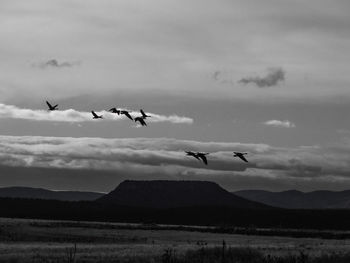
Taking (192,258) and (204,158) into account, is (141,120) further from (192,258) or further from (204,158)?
(192,258)

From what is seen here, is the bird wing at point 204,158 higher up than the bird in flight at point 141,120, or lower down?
lower down

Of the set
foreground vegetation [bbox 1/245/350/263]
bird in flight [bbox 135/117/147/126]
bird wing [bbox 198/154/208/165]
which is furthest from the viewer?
foreground vegetation [bbox 1/245/350/263]

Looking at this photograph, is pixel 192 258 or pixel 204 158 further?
pixel 192 258

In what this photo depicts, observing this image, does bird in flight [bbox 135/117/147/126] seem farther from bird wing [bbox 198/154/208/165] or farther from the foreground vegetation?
the foreground vegetation

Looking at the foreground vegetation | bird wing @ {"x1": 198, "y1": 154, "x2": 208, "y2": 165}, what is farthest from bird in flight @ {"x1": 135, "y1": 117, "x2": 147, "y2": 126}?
the foreground vegetation

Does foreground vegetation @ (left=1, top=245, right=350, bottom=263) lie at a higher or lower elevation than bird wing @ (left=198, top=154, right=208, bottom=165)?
lower

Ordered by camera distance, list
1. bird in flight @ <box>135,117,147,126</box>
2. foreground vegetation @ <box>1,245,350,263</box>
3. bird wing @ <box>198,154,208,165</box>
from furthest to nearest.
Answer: foreground vegetation @ <box>1,245,350,263</box> → bird in flight @ <box>135,117,147,126</box> → bird wing @ <box>198,154,208,165</box>

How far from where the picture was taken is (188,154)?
3244 centimetres

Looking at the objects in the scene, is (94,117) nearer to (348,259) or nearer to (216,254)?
(216,254)

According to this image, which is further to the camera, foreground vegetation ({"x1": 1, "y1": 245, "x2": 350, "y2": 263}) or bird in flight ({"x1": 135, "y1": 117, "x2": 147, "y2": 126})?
foreground vegetation ({"x1": 1, "y1": 245, "x2": 350, "y2": 263})

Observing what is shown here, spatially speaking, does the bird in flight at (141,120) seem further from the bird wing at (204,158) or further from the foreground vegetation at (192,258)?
the foreground vegetation at (192,258)

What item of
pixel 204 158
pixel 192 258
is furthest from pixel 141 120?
pixel 192 258

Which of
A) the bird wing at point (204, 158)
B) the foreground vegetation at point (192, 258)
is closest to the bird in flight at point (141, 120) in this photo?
the bird wing at point (204, 158)

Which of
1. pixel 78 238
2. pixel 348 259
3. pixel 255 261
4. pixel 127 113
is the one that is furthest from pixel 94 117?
pixel 78 238
